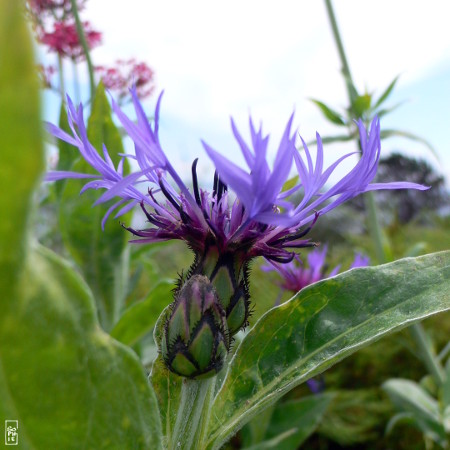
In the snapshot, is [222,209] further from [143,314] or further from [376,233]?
[376,233]

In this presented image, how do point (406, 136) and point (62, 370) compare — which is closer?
point (62, 370)

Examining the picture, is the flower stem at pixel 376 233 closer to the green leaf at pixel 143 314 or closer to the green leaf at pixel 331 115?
the green leaf at pixel 331 115

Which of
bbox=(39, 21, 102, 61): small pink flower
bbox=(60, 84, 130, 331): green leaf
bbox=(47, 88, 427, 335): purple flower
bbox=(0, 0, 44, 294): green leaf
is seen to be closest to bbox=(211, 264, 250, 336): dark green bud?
bbox=(47, 88, 427, 335): purple flower

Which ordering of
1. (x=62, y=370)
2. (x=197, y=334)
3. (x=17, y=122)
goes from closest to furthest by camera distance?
(x=17, y=122) → (x=62, y=370) → (x=197, y=334)

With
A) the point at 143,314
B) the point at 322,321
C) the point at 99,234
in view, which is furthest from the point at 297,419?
the point at 322,321

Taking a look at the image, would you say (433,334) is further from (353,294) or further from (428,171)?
(428,171)

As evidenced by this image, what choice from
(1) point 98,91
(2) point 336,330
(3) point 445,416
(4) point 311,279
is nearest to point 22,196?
(2) point 336,330

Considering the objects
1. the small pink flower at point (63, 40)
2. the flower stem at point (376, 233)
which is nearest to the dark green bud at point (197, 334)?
the flower stem at point (376, 233)

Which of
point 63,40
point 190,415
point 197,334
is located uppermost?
point 63,40
